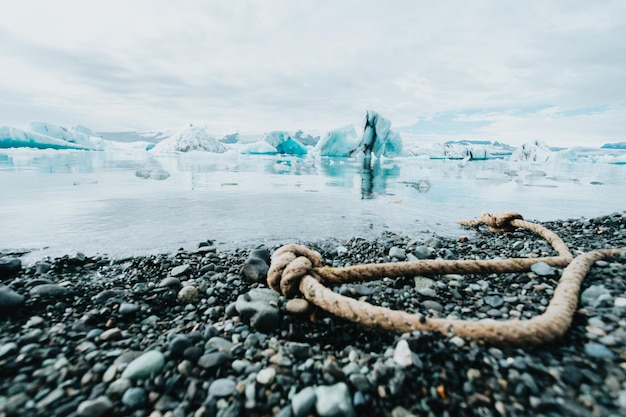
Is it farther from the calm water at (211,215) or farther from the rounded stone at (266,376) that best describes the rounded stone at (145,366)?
the calm water at (211,215)

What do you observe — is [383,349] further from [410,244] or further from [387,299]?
[410,244]

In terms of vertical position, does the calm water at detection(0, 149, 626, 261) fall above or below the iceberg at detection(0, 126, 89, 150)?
below

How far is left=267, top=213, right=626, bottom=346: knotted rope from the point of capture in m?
1.41

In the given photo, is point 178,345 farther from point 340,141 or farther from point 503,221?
point 340,141

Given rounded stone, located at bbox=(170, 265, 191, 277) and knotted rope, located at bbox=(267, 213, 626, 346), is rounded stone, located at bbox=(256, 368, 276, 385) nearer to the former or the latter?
knotted rope, located at bbox=(267, 213, 626, 346)

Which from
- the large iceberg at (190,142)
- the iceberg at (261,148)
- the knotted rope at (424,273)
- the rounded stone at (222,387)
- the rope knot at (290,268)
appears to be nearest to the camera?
the rounded stone at (222,387)

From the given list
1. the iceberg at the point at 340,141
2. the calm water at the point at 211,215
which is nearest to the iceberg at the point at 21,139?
the iceberg at the point at 340,141

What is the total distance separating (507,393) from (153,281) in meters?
2.69

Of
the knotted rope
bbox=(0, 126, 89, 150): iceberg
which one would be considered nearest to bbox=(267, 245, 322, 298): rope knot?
the knotted rope

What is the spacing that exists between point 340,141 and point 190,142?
32.6 meters

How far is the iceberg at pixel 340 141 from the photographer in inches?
1441

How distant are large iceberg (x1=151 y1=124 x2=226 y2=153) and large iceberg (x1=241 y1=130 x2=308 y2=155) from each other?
543 inches

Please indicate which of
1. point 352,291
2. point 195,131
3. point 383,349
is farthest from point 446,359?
point 195,131

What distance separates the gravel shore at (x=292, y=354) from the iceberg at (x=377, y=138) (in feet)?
108
